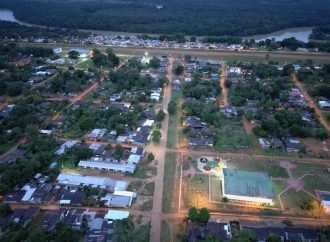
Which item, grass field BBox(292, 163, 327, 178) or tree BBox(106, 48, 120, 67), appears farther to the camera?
tree BBox(106, 48, 120, 67)

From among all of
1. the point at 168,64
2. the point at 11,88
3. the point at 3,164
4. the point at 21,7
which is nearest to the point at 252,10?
the point at 168,64

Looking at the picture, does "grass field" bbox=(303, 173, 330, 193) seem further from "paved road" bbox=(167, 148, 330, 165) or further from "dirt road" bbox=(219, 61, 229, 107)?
"dirt road" bbox=(219, 61, 229, 107)

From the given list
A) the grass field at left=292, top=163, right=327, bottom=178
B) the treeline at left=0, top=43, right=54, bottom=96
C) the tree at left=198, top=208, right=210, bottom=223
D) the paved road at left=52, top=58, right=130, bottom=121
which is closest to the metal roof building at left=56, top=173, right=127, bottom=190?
the tree at left=198, top=208, right=210, bottom=223

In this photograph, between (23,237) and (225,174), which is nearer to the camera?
(23,237)

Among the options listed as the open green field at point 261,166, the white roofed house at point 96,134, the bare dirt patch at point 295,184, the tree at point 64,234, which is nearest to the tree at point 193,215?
the tree at point 64,234

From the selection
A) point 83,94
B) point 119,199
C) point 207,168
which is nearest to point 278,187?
point 207,168

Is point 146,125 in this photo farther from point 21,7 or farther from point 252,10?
point 21,7

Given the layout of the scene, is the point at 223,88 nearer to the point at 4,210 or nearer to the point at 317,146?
the point at 317,146
